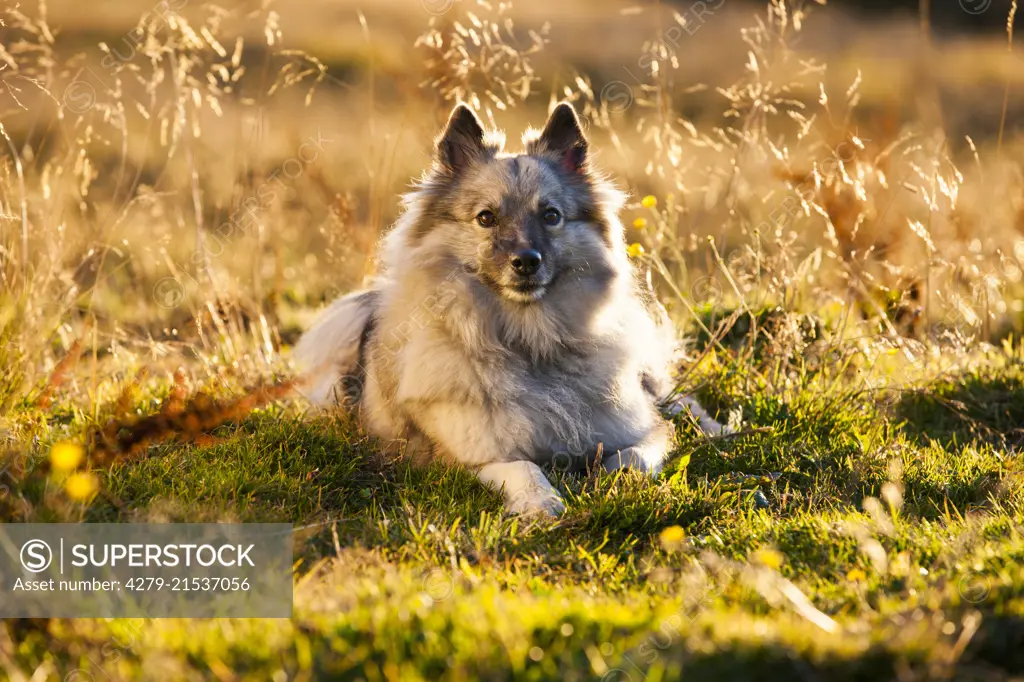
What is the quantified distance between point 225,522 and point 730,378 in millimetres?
3368

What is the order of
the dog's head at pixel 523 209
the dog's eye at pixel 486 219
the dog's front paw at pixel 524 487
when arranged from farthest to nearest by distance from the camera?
the dog's eye at pixel 486 219
the dog's head at pixel 523 209
the dog's front paw at pixel 524 487

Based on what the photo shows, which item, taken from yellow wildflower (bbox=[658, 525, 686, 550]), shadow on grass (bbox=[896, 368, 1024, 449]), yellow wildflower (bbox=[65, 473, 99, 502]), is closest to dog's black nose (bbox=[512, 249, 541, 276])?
yellow wildflower (bbox=[658, 525, 686, 550])

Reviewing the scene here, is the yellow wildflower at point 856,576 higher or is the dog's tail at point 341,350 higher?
the yellow wildflower at point 856,576

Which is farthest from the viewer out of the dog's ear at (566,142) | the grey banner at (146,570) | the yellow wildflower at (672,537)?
the dog's ear at (566,142)

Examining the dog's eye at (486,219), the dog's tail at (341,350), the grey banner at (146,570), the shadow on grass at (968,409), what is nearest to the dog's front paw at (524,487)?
the grey banner at (146,570)

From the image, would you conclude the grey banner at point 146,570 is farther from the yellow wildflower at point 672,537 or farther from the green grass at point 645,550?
the yellow wildflower at point 672,537

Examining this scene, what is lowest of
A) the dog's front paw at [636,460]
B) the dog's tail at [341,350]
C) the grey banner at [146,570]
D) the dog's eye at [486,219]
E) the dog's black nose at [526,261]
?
the dog's tail at [341,350]

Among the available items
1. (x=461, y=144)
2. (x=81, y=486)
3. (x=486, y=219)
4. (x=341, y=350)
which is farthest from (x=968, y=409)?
(x=81, y=486)

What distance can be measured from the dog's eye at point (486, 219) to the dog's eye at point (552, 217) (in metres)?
0.28

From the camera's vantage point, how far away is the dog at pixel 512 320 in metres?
4.63

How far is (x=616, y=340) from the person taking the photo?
4.98 m

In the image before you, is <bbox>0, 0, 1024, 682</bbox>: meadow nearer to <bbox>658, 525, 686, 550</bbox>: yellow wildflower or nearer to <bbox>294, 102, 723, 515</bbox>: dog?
<bbox>658, 525, 686, 550</bbox>: yellow wildflower

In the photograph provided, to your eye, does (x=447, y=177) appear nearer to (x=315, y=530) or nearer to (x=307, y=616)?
(x=315, y=530)

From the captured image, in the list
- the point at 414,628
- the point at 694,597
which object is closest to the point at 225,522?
the point at 414,628
